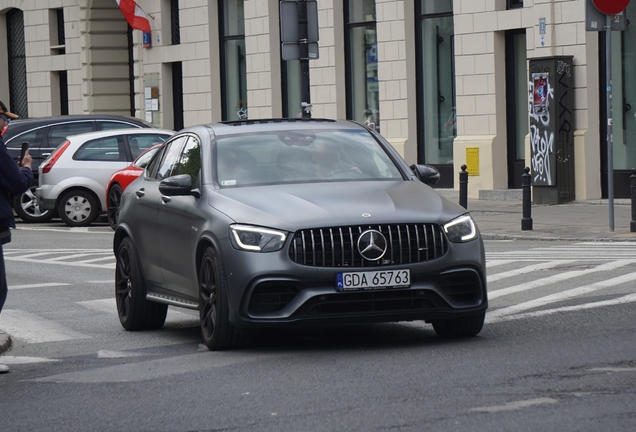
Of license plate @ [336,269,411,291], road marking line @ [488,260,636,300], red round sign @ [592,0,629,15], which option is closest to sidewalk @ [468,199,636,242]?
red round sign @ [592,0,629,15]

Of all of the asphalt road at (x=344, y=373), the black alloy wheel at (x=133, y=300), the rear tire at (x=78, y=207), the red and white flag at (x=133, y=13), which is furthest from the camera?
the red and white flag at (x=133, y=13)

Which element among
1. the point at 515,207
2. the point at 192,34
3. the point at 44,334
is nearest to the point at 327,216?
the point at 44,334

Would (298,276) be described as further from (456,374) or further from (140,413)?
(140,413)

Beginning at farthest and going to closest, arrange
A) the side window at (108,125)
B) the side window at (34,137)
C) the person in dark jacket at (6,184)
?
the side window at (108,125)
the side window at (34,137)
the person in dark jacket at (6,184)

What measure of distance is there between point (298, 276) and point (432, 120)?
18666 mm

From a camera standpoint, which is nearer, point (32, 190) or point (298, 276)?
point (298, 276)

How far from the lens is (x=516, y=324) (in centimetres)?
959

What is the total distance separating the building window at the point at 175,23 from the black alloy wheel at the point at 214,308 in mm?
24655

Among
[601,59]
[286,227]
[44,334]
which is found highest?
[601,59]

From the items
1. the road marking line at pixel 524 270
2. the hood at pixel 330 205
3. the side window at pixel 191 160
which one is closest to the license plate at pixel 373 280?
the hood at pixel 330 205

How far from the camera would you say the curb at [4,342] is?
9438mm

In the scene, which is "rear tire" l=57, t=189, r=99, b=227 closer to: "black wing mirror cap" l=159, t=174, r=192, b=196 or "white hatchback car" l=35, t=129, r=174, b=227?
"white hatchback car" l=35, t=129, r=174, b=227

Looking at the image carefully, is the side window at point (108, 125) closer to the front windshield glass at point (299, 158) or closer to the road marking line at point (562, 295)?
the road marking line at point (562, 295)

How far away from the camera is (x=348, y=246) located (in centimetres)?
834
